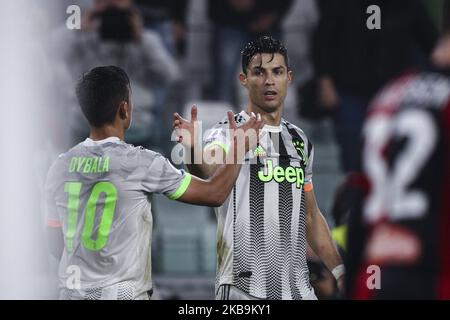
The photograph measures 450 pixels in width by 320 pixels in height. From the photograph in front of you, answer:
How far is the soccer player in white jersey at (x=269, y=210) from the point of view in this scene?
4.86 meters

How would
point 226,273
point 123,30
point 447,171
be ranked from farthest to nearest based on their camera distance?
point 123,30
point 226,273
point 447,171

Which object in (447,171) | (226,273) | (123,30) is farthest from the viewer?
(123,30)

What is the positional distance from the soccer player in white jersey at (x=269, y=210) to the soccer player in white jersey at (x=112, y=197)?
0.25m

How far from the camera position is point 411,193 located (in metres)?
3.35

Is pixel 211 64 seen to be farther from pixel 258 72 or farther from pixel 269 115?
pixel 269 115

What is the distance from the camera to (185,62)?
6.36 m

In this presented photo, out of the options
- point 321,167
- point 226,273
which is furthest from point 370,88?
point 226,273

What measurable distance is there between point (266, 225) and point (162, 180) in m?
0.62

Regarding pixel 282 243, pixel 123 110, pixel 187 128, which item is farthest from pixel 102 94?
pixel 282 243

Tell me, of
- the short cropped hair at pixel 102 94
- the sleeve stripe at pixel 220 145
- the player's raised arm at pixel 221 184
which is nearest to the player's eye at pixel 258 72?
the sleeve stripe at pixel 220 145
